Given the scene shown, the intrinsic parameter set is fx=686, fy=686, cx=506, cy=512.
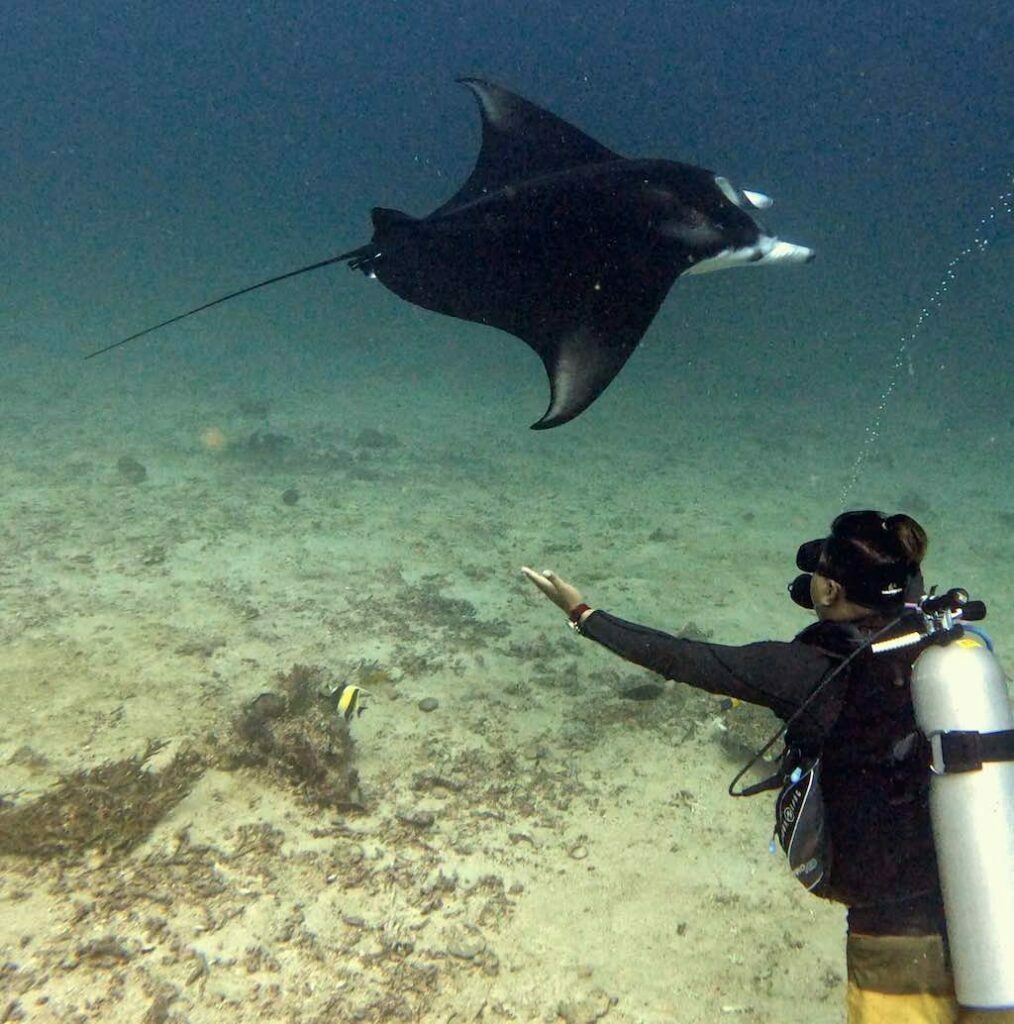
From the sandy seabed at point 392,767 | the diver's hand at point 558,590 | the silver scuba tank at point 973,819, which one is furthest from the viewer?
the sandy seabed at point 392,767

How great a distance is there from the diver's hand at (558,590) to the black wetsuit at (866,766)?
0.73 meters

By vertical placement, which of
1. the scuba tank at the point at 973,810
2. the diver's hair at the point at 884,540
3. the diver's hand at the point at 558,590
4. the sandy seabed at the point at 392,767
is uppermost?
the diver's hair at the point at 884,540

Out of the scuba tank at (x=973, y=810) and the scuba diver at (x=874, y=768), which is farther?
the scuba diver at (x=874, y=768)

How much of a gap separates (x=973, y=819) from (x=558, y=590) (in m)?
1.59

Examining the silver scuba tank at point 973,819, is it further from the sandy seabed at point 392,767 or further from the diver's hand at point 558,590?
the sandy seabed at point 392,767

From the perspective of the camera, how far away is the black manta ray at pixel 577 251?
184 inches

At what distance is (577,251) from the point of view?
4.80 metres

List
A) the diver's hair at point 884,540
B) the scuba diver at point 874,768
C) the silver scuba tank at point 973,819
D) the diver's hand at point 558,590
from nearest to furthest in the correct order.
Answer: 1. the silver scuba tank at point 973,819
2. the scuba diver at point 874,768
3. the diver's hair at point 884,540
4. the diver's hand at point 558,590

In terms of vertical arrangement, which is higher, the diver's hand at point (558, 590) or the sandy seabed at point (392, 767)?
the diver's hand at point (558, 590)

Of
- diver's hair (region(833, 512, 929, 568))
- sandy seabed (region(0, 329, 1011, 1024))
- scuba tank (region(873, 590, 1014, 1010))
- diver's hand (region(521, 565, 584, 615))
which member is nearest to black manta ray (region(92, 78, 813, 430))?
diver's hand (region(521, 565, 584, 615))

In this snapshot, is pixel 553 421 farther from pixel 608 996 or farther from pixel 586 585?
pixel 586 585

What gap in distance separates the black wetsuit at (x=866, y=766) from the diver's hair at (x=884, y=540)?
0.24 meters

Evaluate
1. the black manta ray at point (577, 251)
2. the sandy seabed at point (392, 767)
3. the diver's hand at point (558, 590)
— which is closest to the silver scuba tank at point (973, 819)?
the diver's hand at point (558, 590)

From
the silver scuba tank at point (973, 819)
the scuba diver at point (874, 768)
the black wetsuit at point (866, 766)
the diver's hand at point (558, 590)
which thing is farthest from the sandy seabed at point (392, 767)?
the diver's hand at point (558, 590)
